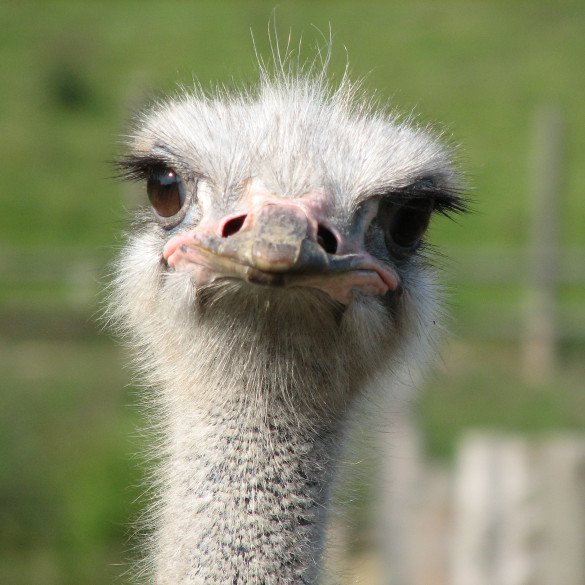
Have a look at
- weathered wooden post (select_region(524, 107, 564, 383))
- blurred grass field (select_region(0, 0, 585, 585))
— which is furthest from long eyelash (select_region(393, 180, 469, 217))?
weathered wooden post (select_region(524, 107, 564, 383))

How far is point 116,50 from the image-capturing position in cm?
1694

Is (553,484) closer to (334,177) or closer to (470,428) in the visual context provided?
(334,177)

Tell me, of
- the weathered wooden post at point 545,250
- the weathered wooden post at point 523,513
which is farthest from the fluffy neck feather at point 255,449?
the weathered wooden post at point 545,250

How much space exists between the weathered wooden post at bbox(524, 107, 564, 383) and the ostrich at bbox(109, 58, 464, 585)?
23.6 feet

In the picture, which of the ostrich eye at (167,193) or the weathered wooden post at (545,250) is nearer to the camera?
the ostrich eye at (167,193)

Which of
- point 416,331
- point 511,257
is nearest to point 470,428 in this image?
point 511,257

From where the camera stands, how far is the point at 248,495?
251cm

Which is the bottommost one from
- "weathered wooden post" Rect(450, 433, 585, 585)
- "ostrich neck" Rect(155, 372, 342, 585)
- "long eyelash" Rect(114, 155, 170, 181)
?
"weathered wooden post" Rect(450, 433, 585, 585)

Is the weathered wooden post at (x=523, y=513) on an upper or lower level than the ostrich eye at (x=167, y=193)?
lower

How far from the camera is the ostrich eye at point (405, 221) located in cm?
267

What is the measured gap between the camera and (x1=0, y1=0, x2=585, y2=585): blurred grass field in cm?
643

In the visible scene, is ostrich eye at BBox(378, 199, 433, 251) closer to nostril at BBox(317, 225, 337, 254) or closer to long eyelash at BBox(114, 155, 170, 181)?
nostril at BBox(317, 225, 337, 254)

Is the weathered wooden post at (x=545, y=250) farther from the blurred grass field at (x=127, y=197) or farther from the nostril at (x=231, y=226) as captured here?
the nostril at (x=231, y=226)

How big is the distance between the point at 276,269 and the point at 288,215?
124 millimetres
